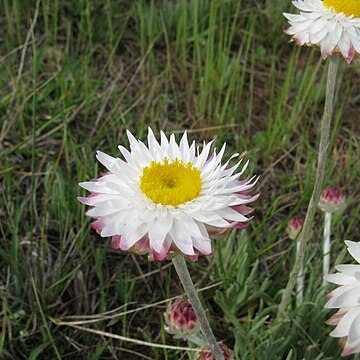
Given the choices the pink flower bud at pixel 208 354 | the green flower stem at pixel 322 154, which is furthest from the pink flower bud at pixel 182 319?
the green flower stem at pixel 322 154

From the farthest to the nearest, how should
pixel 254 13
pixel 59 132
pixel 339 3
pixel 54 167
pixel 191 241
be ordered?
1. pixel 254 13
2. pixel 59 132
3. pixel 54 167
4. pixel 339 3
5. pixel 191 241

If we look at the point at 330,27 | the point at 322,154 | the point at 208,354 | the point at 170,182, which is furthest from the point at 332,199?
the point at 170,182

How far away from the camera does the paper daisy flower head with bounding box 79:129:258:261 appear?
1.32m

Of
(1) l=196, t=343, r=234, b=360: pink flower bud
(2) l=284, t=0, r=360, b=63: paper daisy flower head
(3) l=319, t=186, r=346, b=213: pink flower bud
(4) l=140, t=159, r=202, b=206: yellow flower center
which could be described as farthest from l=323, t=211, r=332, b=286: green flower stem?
(4) l=140, t=159, r=202, b=206: yellow flower center

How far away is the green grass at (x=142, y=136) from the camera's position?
7.00 feet

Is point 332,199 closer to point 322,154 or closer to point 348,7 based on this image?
point 322,154

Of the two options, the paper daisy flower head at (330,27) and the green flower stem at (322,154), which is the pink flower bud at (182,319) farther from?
the paper daisy flower head at (330,27)

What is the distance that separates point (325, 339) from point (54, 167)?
1083 millimetres

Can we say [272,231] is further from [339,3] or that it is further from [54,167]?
[339,3]

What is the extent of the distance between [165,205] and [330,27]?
2.24 ft

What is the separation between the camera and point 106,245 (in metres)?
2.23

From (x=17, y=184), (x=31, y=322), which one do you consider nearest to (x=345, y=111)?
(x=17, y=184)

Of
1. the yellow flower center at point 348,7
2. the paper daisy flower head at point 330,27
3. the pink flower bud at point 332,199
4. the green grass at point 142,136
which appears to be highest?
the yellow flower center at point 348,7

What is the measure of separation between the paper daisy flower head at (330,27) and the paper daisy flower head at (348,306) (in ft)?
1.79
